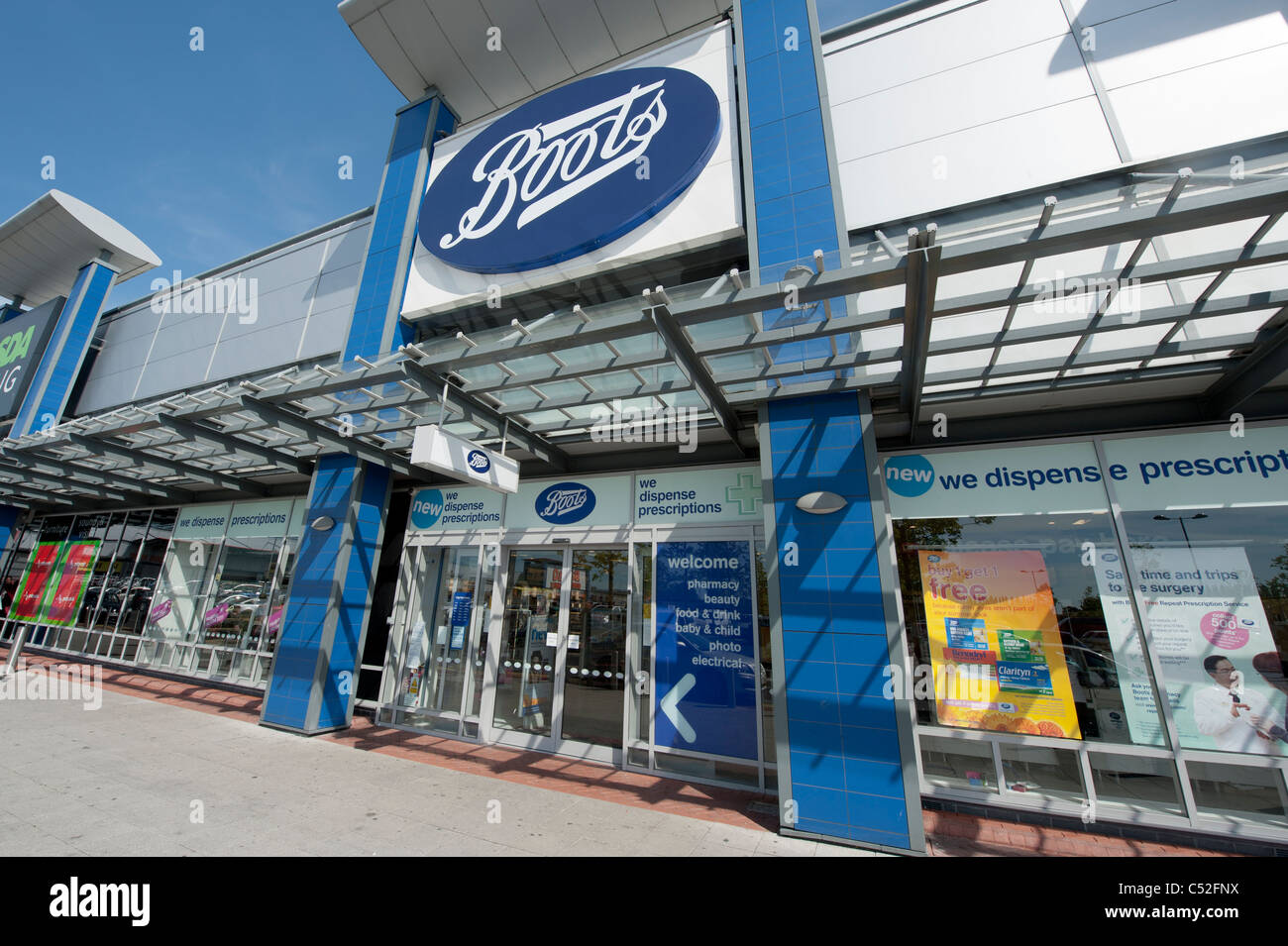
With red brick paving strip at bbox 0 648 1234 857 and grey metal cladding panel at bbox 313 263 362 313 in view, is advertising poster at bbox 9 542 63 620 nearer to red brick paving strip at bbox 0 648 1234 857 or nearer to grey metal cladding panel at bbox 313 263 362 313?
red brick paving strip at bbox 0 648 1234 857

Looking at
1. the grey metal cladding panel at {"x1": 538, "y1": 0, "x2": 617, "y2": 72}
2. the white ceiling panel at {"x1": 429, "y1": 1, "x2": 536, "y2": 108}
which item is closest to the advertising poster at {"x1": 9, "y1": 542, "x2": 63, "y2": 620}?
the white ceiling panel at {"x1": 429, "y1": 1, "x2": 536, "y2": 108}

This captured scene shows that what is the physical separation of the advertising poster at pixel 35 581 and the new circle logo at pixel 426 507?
505 inches

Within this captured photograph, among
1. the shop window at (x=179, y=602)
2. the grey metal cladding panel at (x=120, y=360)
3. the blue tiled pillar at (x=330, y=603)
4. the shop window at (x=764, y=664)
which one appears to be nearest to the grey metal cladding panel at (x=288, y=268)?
the grey metal cladding panel at (x=120, y=360)

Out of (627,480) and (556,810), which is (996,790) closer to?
(556,810)

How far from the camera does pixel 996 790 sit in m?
4.71

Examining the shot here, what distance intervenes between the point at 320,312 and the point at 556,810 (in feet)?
32.5

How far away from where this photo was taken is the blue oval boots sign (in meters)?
6.59

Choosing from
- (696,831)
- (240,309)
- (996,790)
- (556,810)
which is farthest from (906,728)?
(240,309)

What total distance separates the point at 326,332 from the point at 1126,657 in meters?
12.4

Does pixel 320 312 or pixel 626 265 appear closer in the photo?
pixel 626 265

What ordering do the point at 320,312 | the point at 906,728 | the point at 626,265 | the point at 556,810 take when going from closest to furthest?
1. the point at 906,728
2. the point at 556,810
3. the point at 626,265
4. the point at 320,312

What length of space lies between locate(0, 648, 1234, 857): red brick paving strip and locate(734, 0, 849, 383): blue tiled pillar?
4291 millimetres

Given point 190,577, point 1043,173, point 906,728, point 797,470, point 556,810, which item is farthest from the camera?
point 190,577

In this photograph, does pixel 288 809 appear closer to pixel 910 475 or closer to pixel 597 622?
pixel 597 622
